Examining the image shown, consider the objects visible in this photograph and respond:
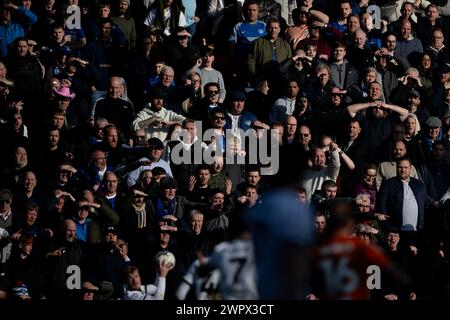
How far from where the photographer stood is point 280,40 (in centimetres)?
1877

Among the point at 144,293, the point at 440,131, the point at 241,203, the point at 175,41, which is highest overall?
the point at 175,41

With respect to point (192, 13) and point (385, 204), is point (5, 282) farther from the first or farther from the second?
point (192, 13)

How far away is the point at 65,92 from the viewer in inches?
686

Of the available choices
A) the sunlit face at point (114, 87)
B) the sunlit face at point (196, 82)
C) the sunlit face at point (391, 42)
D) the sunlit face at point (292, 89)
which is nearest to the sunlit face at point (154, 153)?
the sunlit face at point (114, 87)

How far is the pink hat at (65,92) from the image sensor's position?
17.3m

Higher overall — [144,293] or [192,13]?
[192,13]

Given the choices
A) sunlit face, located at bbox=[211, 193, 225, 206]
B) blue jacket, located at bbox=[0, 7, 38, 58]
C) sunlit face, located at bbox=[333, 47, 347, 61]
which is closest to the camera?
sunlit face, located at bbox=[211, 193, 225, 206]

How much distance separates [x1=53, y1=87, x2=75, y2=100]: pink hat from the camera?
17.3 m

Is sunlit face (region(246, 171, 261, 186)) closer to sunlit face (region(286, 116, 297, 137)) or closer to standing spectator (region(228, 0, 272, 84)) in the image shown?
sunlit face (region(286, 116, 297, 137))

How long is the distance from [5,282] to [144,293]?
138cm

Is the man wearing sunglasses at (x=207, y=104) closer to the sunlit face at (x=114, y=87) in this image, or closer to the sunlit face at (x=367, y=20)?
the sunlit face at (x=114, y=87)

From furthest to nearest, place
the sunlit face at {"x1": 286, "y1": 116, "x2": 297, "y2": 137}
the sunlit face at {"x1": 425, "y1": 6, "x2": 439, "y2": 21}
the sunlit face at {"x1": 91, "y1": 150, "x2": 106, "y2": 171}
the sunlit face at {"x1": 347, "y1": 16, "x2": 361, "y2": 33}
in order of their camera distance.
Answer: the sunlit face at {"x1": 425, "y1": 6, "x2": 439, "y2": 21}
the sunlit face at {"x1": 347, "y1": 16, "x2": 361, "y2": 33}
the sunlit face at {"x1": 286, "y1": 116, "x2": 297, "y2": 137}
the sunlit face at {"x1": 91, "y1": 150, "x2": 106, "y2": 171}

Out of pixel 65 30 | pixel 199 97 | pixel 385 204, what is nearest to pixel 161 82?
pixel 199 97

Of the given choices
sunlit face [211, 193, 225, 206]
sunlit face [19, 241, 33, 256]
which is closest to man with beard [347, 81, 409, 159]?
sunlit face [211, 193, 225, 206]
